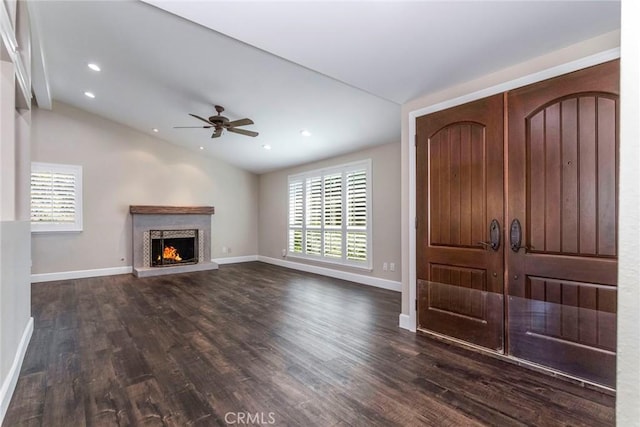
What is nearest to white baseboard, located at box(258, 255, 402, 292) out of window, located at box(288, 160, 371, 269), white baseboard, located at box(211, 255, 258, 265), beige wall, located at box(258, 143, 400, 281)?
beige wall, located at box(258, 143, 400, 281)

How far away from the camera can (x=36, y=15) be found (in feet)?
10.7

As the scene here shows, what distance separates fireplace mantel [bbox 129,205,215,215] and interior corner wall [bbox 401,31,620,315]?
5252 millimetres

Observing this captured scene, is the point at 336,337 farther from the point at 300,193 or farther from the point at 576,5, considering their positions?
the point at 300,193

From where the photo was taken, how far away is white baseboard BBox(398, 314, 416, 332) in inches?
126

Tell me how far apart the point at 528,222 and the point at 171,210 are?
6.50 m

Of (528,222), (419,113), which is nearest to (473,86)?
(419,113)

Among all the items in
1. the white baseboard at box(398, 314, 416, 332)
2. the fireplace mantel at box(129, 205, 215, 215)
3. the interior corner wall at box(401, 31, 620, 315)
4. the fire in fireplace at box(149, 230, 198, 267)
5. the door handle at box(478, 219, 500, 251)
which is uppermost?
the interior corner wall at box(401, 31, 620, 315)

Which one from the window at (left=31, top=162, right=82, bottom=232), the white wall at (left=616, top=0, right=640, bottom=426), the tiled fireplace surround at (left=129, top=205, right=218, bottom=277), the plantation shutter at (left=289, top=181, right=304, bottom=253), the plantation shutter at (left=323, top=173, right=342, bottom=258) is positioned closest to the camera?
the white wall at (left=616, top=0, right=640, bottom=426)

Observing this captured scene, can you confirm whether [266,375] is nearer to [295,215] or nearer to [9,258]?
[9,258]

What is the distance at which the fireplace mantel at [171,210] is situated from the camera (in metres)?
6.36

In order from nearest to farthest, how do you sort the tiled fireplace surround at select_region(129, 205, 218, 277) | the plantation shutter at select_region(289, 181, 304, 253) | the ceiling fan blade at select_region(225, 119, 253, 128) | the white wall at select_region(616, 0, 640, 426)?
the white wall at select_region(616, 0, 640, 426) < the ceiling fan blade at select_region(225, 119, 253, 128) < the tiled fireplace surround at select_region(129, 205, 218, 277) < the plantation shutter at select_region(289, 181, 304, 253)

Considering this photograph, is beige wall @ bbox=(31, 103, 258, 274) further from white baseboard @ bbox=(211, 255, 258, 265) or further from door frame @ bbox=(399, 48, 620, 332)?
door frame @ bbox=(399, 48, 620, 332)

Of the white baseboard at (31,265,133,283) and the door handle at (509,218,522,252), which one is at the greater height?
the door handle at (509,218,522,252)

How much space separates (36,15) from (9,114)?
200 centimetres
